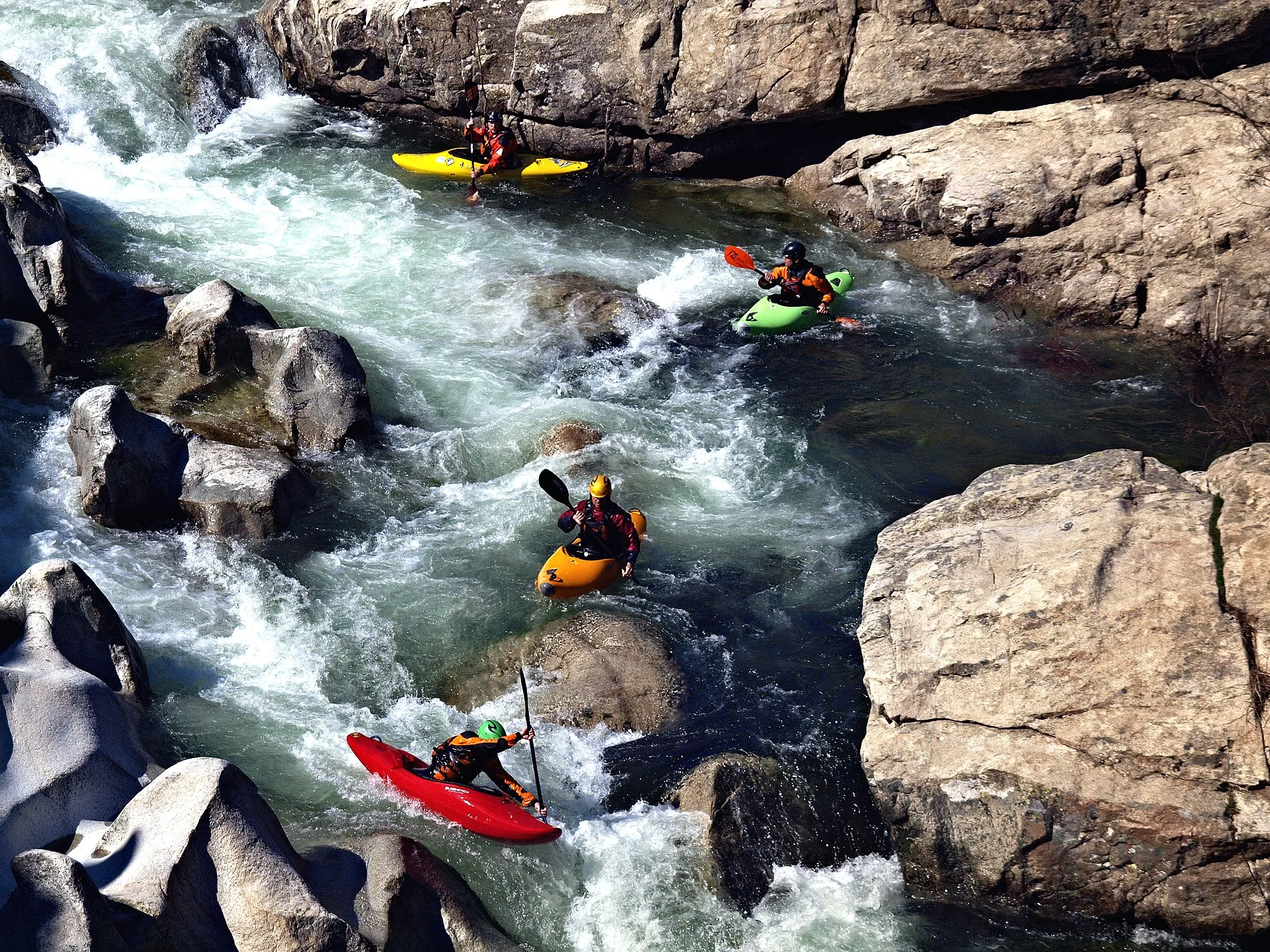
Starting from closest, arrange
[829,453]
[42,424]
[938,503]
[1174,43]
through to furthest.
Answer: [938,503], [42,424], [829,453], [1174,43]

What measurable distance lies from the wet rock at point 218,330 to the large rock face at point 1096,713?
6677mm

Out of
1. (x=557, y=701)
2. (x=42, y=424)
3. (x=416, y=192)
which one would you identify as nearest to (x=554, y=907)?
(x=557, y=701)

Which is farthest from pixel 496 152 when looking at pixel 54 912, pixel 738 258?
pixel 54 912

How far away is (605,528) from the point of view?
28.5 feet

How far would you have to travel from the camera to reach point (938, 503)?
820cm

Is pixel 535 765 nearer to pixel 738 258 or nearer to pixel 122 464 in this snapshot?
pixel 122 464

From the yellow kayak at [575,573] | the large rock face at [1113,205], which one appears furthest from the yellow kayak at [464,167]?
the yellow kayak at [575,573]

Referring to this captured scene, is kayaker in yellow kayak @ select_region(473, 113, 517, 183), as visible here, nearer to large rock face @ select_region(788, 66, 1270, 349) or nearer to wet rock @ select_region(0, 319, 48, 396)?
large rock face @ select_region(788, 66, 1270, 349)

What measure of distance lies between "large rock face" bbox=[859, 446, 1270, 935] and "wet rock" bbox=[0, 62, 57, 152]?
13.5 m

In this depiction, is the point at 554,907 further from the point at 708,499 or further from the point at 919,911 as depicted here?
the point at 708,499

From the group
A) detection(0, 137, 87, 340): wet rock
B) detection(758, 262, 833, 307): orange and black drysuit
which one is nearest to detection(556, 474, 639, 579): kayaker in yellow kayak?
detection(758, 262, 833, 307): orange and black drysuit

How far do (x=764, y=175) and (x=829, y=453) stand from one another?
6.25m

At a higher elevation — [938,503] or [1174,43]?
[1174,43]

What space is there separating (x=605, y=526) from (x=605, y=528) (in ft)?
0.05
